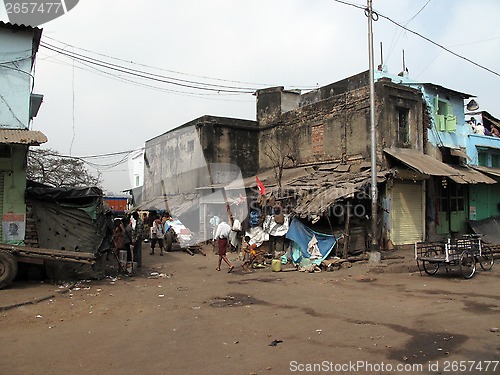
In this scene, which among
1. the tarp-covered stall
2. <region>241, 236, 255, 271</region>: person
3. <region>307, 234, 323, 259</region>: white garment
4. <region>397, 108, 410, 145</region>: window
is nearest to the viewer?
the tarp-covered stall

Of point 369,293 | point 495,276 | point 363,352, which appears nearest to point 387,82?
point 495,276

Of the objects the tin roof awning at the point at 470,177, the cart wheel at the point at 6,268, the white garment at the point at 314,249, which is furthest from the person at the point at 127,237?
the tin roof awning at the point at 470,177

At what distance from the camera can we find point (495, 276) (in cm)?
1169

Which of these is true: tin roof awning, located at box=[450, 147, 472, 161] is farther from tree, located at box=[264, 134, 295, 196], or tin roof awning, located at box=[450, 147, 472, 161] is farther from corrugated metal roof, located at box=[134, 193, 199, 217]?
corrugated metal roof, located at box=[134, 193, 199, 217]

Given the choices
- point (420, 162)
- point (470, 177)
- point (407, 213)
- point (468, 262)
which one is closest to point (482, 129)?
point (470, 177)

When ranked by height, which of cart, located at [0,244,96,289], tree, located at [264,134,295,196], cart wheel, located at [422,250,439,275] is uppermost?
tree, located at [264,134,295,196]

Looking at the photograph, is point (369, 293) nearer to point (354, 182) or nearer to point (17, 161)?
point (354, 182)

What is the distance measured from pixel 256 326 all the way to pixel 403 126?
14029 millimetres

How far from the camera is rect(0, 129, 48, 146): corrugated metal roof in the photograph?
9898 millimetres

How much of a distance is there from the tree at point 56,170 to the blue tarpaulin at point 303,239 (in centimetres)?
1437

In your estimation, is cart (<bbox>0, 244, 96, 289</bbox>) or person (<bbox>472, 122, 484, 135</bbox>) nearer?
cart (<bbox>0, 244, 96, 289</bbox>)

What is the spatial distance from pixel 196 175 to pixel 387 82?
12.7 metres

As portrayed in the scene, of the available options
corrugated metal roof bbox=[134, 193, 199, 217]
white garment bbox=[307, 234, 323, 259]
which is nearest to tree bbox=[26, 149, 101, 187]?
corrugated metal roof bbox=[134, 193, 199, 217]

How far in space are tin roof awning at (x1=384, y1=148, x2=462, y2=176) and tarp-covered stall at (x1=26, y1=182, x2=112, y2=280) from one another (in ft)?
37.1
